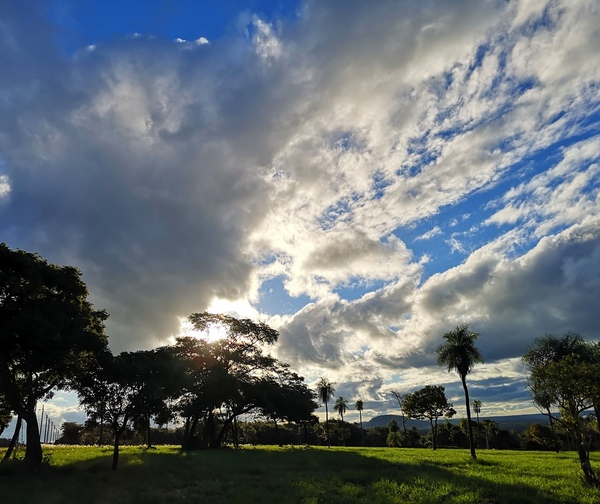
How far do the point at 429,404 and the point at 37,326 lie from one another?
8051 cm

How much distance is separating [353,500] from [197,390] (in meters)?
47.9

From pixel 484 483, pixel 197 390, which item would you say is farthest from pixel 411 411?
pixel 484 483

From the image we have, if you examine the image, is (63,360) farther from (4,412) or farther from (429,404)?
(429,404)

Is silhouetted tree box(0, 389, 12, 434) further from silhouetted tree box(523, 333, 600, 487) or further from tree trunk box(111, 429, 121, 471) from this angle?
silhouetted tree box(523, 333, 600, 487)

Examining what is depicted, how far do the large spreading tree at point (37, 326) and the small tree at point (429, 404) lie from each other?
72.8 meters

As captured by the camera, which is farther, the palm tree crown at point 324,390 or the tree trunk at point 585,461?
the palm tree crown at point 324,390

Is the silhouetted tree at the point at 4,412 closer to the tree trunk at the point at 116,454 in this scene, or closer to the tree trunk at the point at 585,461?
the tree trunk at the point at 116,454

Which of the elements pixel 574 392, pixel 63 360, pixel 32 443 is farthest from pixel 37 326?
pixel 574 392

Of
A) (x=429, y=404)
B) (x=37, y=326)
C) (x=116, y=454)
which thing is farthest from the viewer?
(x=429, y=404)

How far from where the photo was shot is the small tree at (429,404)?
89.1 m

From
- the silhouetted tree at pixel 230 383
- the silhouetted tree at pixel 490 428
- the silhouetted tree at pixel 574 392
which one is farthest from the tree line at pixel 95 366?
the silhouetted tree at pixel 490 428

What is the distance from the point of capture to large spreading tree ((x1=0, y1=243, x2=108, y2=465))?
29.8 m

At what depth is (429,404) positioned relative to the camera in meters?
90.0

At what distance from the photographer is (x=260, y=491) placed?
22.5 meters
